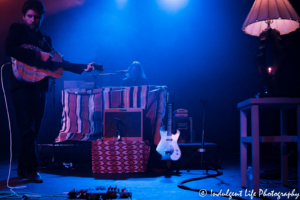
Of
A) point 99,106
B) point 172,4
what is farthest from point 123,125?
point 172,4

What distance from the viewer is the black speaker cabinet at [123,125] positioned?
10.1ft

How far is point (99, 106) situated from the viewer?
3857 mm

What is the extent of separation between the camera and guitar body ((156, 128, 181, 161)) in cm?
302

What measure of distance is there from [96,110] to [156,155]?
4.37 ft

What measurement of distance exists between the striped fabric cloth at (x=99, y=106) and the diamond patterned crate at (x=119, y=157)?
1.59ft

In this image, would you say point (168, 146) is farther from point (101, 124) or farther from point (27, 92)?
point (27, 92)

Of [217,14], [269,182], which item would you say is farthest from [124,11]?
[269,182]

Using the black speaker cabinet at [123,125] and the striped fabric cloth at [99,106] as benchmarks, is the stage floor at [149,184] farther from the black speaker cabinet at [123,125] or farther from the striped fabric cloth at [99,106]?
the striped fabric cloth at [99,106]

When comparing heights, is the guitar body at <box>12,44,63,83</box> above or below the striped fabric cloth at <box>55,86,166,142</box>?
above

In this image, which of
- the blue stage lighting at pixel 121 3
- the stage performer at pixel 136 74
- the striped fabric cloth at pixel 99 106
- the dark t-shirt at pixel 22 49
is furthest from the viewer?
the blue stage lighting at pixel 121 3

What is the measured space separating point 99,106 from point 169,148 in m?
1.45

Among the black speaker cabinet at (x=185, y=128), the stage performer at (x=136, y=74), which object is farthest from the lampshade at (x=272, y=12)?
the stage performer at (x=136, y=74)

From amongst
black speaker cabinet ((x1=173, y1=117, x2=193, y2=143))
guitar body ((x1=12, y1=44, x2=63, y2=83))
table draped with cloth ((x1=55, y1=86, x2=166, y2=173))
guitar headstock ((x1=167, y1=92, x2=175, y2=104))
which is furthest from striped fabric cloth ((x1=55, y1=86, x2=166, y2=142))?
guitar body ((x1=12, y1=44, x2=63, y2=83))

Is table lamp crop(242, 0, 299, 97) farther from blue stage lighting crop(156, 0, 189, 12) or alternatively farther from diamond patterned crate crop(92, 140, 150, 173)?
blue stage lighting crop(156, 0, 189, 12)
